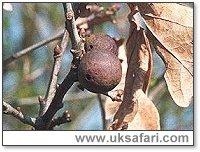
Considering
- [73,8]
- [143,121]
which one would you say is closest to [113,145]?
[143,121]

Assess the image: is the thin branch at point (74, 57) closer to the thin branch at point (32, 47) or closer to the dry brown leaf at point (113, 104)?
the dry brown leaf at point (113, 104)

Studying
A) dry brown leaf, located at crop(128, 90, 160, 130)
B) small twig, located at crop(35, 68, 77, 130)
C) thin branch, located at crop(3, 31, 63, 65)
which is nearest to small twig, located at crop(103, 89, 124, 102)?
small twig, located at crop(35, 68, 77, 130)

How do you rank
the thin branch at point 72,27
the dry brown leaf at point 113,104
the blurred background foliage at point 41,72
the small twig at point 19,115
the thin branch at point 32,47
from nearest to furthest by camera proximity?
the thin branch at point 72,27 → the small twig at point 19,115 → the dry brown leaf at point 113,104 → the thin branch at point 32,47 → the blurred background foliage at point 41,72

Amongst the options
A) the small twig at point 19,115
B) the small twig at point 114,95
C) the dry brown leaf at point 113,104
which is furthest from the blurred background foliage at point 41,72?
the small twig at point 114,95

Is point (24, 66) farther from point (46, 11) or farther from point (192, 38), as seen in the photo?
point (192, 38)

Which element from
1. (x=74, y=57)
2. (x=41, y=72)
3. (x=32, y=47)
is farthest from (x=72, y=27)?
(x=41, y=72)

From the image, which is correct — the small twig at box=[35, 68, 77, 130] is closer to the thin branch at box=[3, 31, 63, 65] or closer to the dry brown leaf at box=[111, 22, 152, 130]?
the dry brown leaf at box=[111, 22, 152, 130]
